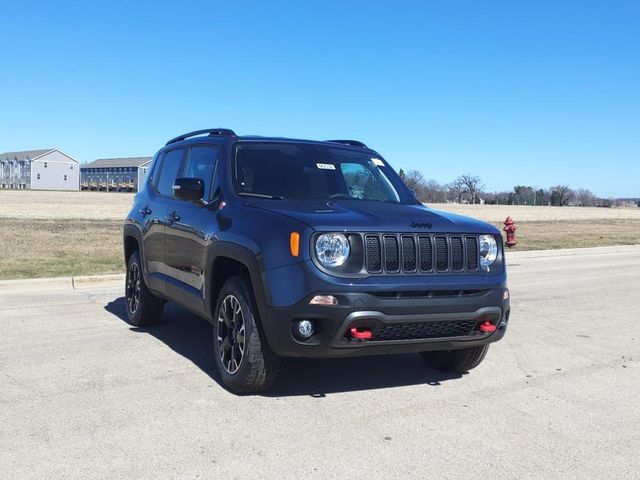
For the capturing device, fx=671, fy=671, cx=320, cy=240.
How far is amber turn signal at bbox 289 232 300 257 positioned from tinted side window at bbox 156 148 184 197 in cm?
255

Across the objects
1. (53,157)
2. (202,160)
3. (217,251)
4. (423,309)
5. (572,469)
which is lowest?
(572,469)

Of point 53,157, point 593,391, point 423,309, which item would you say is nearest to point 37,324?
point 423,309

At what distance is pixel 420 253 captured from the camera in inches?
184

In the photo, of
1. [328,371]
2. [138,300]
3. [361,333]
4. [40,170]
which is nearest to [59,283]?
[138,300]

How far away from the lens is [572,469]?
375 cm

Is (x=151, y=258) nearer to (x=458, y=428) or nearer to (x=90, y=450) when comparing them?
(x=90, y=450)

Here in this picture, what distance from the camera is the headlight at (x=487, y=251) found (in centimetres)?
501

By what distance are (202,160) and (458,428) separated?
3280 mm

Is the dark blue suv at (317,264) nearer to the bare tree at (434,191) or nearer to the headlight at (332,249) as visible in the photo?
the headlight at (332,249)

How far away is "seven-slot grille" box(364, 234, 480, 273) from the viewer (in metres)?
4.54

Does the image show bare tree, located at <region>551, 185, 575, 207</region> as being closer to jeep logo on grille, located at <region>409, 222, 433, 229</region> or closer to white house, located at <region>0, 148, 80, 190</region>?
white house, located at <region>0, 148, 80, 190</region>

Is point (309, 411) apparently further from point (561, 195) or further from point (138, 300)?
point (561, 195)

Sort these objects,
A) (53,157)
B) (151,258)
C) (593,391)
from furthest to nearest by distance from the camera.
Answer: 1. (53,157)
2. (151,258)
3. (593,391)

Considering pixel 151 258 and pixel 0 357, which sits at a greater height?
pixel 151 258
